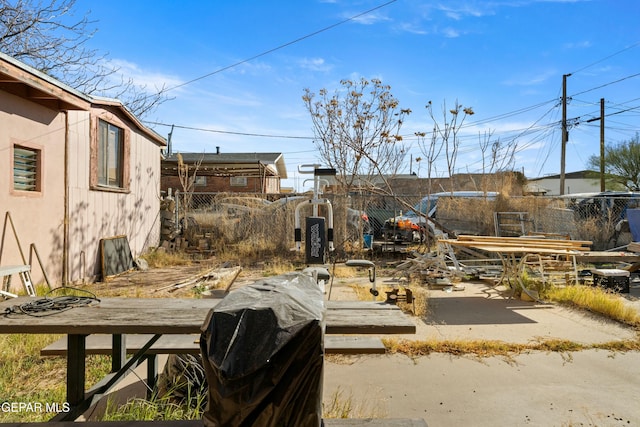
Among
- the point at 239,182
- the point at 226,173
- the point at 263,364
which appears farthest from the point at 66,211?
the point at 239,182

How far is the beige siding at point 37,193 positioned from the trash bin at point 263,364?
598 cm

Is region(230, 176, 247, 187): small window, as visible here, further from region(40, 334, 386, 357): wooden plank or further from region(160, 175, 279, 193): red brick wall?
region(40, 334, 386, 357): wooden plank

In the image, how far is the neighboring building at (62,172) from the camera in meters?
5.91

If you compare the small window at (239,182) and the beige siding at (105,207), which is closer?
the beige siding at (105,207)

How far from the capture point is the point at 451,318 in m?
5.47

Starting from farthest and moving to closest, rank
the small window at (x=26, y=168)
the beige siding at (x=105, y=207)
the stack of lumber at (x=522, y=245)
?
1. the beige siding at (x=105, y=207)
2. the stack of lumber at (x=522, y=245)
3. the small window at (x=26, y=168)

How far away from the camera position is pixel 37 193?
6.52 m

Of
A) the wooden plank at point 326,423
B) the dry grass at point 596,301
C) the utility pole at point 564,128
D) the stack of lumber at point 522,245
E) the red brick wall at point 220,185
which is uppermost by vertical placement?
the utility pole at point 564,128

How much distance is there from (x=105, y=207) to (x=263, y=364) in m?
8.51

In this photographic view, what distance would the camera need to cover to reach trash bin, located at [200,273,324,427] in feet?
4.36

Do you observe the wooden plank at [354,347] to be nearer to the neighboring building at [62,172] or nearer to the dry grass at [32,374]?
the dry grass at [32,374]

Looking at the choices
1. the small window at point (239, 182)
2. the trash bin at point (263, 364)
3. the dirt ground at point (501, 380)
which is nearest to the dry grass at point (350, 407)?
the dirt ground at point (501, 380)

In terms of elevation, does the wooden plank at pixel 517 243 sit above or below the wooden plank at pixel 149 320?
above

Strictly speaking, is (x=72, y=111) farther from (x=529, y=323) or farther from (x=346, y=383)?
(x=529, y=323)
